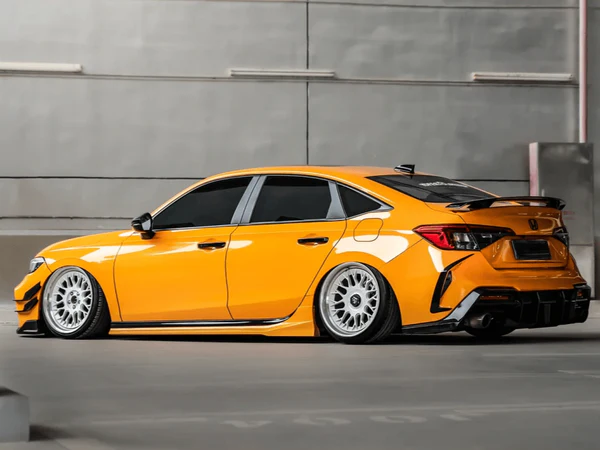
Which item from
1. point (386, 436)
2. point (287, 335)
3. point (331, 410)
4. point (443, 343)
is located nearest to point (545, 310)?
point (443, 343)

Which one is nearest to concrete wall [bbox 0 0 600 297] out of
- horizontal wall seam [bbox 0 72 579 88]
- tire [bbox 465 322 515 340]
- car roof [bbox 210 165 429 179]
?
horizontal wall seam [bbox 0 72 579 88]

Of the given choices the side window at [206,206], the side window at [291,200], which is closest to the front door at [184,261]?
the side window at [206,206]

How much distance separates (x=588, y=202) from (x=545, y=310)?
8.51 m

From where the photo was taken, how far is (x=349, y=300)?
10.8 meters

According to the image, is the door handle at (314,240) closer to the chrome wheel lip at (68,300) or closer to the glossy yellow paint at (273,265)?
the glossy yellow paint at (273,265)

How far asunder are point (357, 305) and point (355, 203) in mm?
893

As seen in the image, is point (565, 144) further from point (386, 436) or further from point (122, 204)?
point (386, 436)

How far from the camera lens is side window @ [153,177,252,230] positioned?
38.9 ft

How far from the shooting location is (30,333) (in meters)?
12.8

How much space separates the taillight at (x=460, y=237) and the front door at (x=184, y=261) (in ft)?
6.51

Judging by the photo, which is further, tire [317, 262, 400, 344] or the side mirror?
the side mirror

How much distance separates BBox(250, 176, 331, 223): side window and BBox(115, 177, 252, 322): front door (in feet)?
0.85

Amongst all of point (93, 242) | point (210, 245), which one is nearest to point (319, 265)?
point (210, 245)

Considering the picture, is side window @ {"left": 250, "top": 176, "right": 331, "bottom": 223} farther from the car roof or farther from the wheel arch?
the wheel arch
